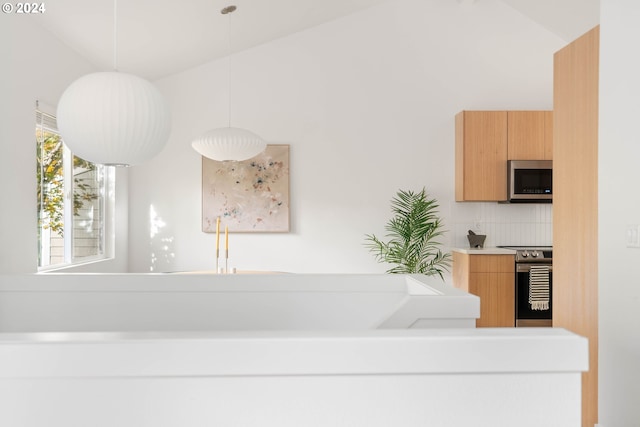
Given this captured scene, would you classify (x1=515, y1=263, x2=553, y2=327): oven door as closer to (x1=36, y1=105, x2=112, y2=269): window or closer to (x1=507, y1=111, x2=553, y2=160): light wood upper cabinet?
(x1=507, y1=111, x2=553, y2=160): light wood upper cabinet

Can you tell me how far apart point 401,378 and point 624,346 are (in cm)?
166

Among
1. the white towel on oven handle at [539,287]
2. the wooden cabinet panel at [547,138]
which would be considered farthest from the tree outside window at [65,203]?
the wooden cabinet panel at [547,138]

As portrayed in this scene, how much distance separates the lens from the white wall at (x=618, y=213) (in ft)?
8.01

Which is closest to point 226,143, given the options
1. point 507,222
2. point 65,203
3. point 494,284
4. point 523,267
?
point 65,203

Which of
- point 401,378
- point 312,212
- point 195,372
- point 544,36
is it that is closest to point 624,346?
point 401,378

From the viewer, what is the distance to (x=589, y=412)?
2.89 m

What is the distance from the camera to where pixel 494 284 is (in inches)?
210

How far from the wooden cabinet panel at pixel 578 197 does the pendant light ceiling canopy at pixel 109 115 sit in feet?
6.99

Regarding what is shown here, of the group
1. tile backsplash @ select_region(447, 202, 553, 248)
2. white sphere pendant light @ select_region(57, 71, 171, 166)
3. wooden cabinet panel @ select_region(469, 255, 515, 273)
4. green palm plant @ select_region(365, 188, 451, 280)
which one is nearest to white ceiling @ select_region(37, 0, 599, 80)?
tile backsplash @ select_region(447, 202, 553, 248)

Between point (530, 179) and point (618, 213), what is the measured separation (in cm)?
303

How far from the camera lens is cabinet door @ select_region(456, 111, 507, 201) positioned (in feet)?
18.3

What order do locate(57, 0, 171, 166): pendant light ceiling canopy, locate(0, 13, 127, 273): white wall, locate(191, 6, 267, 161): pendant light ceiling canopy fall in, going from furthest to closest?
locate(191, 6, 267, 161): pendant light ceiling canopy
locate(0, 13, 127, 273): white wall
locate(57, 0, 171, 166): pendant light ceiling canopy

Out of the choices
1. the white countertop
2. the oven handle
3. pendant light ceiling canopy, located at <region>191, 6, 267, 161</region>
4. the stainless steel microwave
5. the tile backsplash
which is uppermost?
pendant light ceiling canopy, located at <region>191, 6, 267, 161</region>

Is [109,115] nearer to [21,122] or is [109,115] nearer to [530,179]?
[21,122]
